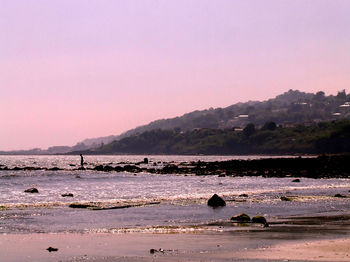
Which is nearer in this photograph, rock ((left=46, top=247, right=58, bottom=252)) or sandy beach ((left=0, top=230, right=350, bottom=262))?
sandy beach ((left=0, top=230, right=350, bottom=262))

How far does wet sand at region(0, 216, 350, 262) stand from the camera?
1986 centimetres

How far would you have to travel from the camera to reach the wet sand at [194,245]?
65.2ft

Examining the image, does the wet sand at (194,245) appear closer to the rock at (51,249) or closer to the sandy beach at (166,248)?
the sandy beach at (166,248)

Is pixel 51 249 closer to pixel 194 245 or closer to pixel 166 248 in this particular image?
pixel 166 248

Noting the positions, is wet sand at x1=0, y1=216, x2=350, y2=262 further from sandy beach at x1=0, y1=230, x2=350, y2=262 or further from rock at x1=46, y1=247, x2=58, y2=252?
rock at x1=46, y1=247, x2=58, y2=252

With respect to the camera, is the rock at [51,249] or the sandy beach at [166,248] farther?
the rock at [51,249]

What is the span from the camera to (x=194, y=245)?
2272 cm

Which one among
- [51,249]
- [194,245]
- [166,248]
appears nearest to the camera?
[51,249]

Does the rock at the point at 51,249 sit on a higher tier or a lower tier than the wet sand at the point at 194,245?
higher

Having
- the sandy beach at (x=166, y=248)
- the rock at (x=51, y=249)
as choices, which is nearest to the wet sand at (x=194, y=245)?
the sandy beach at (x=166, y=248)

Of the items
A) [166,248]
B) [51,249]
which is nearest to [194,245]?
[166,248]

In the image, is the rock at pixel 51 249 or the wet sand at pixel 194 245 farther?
the rock at pixel 51 249

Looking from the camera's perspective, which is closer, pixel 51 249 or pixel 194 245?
pixel 51 249

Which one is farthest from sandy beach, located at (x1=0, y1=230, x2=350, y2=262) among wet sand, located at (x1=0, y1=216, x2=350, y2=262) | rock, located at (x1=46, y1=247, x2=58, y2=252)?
rock, located at (x1=46, y1=247, x2=58, y2=252)
